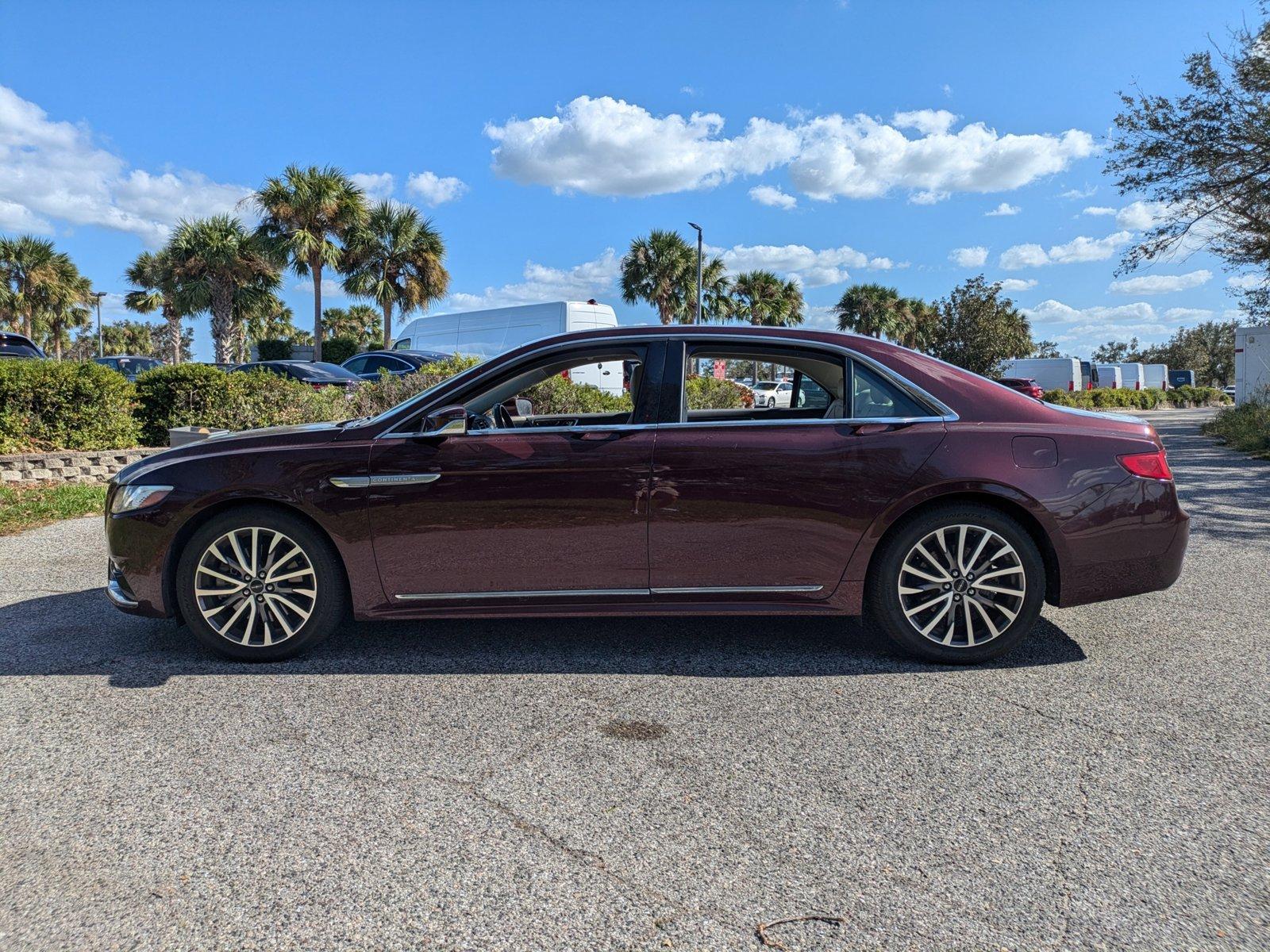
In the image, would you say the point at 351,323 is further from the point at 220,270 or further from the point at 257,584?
the point at 257,584

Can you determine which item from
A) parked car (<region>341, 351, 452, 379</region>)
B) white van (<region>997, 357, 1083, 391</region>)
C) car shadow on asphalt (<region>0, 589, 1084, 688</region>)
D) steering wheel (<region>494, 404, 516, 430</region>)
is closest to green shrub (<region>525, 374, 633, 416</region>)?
parked car (<region>341, 351, 452, 379</region>)

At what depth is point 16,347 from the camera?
13.9 metres

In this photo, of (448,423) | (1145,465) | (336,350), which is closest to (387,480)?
(448,423)

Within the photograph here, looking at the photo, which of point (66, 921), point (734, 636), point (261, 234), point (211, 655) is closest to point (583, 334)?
point (734, 636)

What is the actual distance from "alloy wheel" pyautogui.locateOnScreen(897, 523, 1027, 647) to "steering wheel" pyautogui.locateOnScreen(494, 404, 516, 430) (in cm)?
211

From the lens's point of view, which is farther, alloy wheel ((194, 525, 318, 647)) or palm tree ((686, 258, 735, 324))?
palm tree ((686, 258, 735, 324))

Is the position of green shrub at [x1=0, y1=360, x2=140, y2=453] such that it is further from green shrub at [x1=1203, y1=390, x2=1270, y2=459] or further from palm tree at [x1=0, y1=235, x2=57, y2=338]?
palm tree at [x1=0, y1=235, x2=57, y2=338]

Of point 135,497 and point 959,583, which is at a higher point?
point 135,497

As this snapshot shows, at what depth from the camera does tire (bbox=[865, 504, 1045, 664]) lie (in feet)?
12.6

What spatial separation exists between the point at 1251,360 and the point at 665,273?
26.3 meters

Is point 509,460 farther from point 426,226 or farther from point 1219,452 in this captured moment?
point 426,226

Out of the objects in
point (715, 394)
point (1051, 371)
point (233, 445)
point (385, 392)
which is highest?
point (1051, 371)

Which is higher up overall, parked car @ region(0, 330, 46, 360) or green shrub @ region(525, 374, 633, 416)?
parked car @ region(0, 330, 46, 360)

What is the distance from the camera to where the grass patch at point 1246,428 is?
14250 millimetres
